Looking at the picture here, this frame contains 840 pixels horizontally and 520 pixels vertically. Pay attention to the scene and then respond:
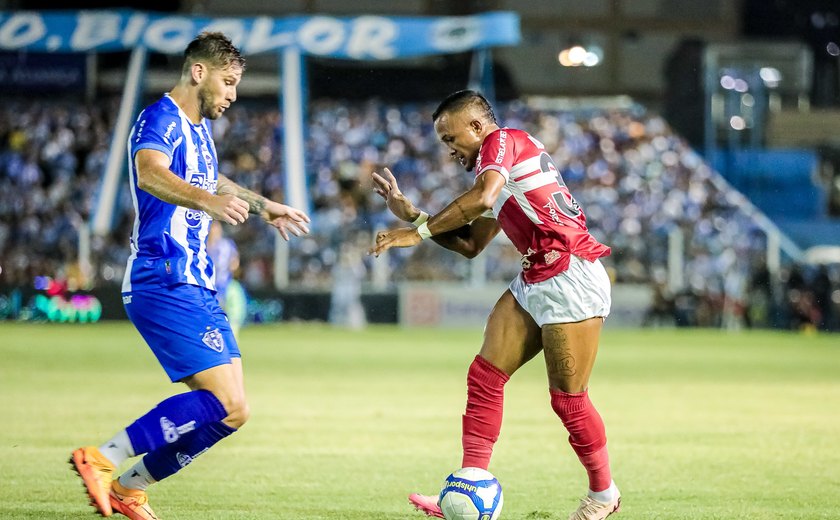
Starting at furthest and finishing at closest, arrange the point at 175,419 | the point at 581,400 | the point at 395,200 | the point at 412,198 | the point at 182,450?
the point at 412,198 < the point at 395,200 < the point at 581,400 < the point at 182,450 < the point at 175,419

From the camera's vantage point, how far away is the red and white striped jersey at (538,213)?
706cm

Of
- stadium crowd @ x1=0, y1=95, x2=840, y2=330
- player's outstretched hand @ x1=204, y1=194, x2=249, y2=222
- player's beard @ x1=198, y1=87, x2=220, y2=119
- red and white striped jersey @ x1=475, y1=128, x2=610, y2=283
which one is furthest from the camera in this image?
stadium crowd @ x1=0, y1=95, x2=840, y2=330

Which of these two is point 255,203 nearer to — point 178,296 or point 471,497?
point 178,296

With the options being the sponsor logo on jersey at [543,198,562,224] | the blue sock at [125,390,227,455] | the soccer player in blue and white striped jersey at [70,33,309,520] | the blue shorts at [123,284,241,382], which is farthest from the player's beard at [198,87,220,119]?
the sponsor logo on jersey at [543,198,562,224]

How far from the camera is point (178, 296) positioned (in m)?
6.64

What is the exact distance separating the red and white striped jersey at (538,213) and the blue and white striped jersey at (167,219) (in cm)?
156

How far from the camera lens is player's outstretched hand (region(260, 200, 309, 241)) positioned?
660cm

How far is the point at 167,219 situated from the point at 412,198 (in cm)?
3142

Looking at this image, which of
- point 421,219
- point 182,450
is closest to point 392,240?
point 421,219

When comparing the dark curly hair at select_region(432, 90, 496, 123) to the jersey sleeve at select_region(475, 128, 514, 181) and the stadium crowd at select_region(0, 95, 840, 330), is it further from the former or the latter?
the stadium crowd at select_region(0, 95, 840, 330)

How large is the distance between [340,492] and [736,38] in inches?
1851

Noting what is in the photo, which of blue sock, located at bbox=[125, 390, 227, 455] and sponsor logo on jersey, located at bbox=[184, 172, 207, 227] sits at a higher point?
sponsor logo on jersey, located at bbox=[184, 172, 207, 227]

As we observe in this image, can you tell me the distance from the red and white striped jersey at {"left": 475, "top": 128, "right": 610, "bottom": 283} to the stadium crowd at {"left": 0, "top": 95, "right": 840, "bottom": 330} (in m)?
26.0

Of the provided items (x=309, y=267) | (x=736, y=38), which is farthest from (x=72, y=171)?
(x=736, y=38)
